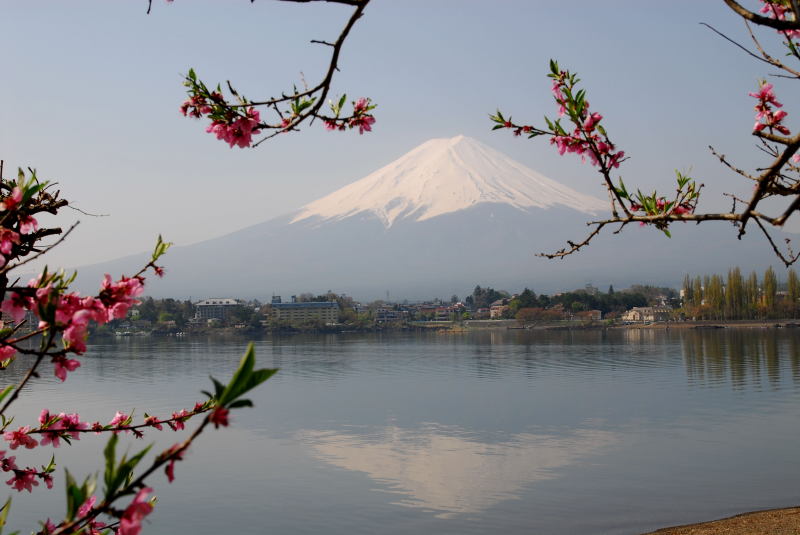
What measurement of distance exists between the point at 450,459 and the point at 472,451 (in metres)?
1.05

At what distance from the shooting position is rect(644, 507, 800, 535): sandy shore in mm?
9289

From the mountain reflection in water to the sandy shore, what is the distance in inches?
135

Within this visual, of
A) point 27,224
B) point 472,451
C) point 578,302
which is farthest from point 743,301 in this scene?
point 27,224

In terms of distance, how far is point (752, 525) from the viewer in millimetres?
9781

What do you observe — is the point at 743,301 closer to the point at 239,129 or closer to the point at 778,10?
the point at 778,10

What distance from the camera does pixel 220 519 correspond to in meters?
12.0

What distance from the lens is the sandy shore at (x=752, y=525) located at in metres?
9.29

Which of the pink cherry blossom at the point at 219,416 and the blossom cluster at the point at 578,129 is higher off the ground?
the blossom cluster at the point at 578,129

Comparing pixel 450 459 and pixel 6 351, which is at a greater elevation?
pixel 6 351

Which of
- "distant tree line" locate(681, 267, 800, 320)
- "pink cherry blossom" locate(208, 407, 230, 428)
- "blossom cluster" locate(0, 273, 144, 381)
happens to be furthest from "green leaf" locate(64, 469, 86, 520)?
"distant tree line" locate(681, 267, 800, 320)

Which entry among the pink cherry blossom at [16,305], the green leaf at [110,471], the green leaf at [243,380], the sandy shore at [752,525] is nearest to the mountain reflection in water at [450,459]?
the sandy shore at [752,525]

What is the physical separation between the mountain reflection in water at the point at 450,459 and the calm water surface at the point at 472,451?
0.17ft

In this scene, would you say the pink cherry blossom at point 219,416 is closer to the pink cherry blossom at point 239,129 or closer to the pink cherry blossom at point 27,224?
the pink cherry blossom at point 27,224

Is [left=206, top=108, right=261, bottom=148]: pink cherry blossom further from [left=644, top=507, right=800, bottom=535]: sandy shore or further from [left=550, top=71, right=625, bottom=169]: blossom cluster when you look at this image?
[left=644, top=507, right=800, bottom=535]: sandy shore
